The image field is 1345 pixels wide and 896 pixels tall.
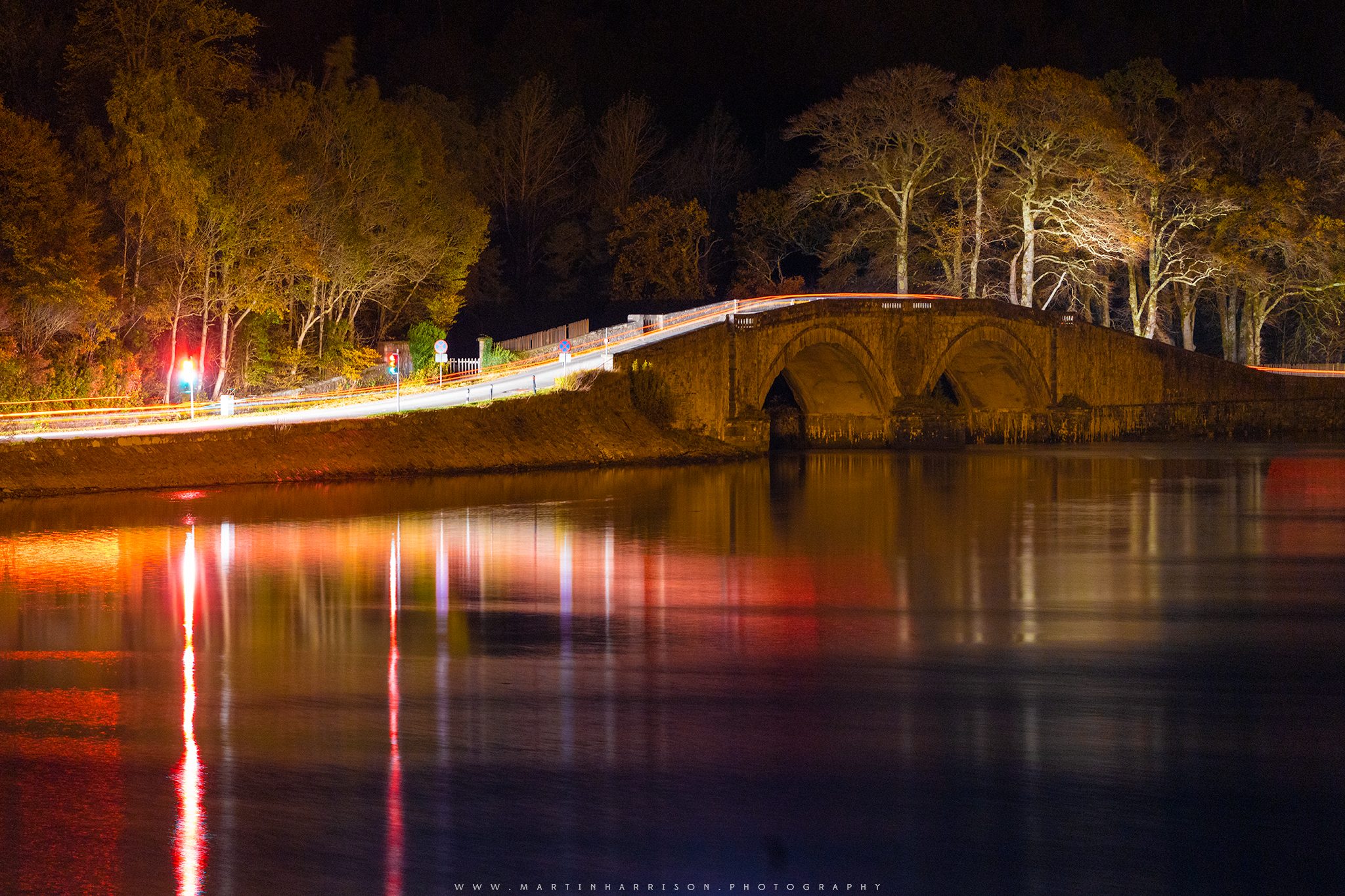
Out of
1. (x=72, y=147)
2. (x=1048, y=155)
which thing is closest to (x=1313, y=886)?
(x=72, y=147)

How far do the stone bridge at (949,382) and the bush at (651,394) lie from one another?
0.21 metres

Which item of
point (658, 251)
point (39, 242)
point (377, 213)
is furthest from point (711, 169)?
point (39, 242)

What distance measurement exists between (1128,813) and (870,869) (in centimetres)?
261

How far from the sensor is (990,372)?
6531 centimetres

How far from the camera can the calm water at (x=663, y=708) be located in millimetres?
11727

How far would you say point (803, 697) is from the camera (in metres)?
16.5

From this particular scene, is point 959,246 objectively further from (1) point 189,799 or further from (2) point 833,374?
(1) point 189,799

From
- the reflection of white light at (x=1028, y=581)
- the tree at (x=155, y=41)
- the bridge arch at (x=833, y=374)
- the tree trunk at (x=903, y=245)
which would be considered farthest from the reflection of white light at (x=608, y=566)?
the tree trunk at (x=903, y=245)

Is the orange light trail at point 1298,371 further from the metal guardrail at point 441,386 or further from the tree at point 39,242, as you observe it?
the tree at point 39,242

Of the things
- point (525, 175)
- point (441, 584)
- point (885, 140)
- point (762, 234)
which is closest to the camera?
point (441, 584)

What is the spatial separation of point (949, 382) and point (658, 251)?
573 inches

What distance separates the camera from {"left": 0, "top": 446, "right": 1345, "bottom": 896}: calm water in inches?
462

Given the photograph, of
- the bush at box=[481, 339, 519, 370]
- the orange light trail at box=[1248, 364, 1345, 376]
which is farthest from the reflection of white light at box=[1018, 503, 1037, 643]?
the orange light trail at box=[1248, 364, 1345, 376]

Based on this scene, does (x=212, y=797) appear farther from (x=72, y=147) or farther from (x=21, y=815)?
(x=72, y=147)
